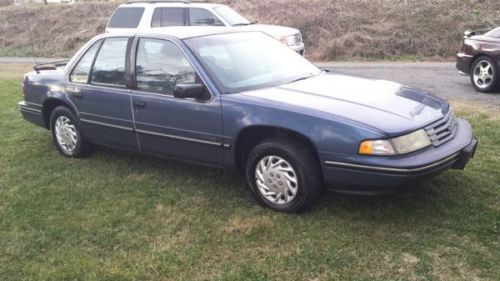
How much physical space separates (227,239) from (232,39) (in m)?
2.09

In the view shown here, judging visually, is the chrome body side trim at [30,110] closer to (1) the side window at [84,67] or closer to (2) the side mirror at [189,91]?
(1) the side window at [84,67]

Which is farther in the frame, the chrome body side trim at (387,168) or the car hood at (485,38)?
the car hood at (485,38)

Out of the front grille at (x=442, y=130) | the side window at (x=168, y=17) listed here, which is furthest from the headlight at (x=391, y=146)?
the side window at (x=168, y=17)

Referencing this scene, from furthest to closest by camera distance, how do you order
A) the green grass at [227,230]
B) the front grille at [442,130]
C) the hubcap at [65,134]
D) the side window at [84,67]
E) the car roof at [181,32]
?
1. the hubcap at [65,134]
2. the side window at [84,67]
3. the car roof at [181,32]
4. the front grille at [442,130]
5. the green grass at [227,230]

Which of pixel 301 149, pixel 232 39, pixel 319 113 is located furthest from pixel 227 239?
pixel 232 39

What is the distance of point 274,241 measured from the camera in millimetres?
4066

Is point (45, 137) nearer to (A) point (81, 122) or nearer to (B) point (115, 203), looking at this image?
(A) point (81, 122)

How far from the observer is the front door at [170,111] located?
4797 millimetres

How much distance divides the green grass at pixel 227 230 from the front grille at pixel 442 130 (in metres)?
0.56

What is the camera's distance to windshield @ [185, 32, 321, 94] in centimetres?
488

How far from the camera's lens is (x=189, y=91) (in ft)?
15.3

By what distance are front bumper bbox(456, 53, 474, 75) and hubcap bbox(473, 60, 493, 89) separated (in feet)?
0.62

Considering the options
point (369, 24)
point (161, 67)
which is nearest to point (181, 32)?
point (161, 67)

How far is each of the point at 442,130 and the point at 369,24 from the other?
15.7 metres
